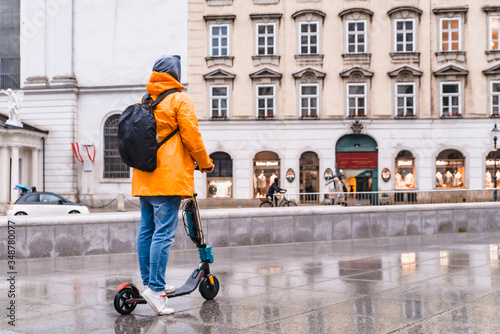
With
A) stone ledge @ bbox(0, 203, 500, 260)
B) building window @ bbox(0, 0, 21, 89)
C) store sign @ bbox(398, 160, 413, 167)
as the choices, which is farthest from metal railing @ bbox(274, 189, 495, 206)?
building window @ bbox(0, 0, 21, 89)

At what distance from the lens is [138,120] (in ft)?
18.0

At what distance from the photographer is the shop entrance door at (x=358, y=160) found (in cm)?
3684

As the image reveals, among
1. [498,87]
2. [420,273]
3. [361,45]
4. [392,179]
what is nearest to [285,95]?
[361,45]

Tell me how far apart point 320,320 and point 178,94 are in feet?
7.31

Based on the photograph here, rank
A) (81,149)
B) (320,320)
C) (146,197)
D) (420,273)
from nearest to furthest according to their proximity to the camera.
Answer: (320,320), (146,197), (420,273), (81,149)

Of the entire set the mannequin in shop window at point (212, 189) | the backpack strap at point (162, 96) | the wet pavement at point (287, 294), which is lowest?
the wet pavement at point (287, 294)

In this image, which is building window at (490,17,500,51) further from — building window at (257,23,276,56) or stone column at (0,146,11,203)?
stone column at (0,146,11,203)

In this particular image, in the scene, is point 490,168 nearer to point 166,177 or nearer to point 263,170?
point 263,170

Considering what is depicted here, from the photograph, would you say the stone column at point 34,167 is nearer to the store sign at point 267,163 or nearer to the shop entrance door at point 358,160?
the store sign at point 267,163

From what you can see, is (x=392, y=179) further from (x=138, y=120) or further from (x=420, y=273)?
(x=138, y=120)

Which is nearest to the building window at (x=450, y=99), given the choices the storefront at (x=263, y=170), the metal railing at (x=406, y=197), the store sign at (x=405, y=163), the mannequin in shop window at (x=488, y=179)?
the store sign at (x=405, y=163)

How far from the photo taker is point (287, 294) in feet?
21.5

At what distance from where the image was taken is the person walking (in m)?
5.50

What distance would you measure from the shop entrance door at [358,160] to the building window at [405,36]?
5311 millimetres
